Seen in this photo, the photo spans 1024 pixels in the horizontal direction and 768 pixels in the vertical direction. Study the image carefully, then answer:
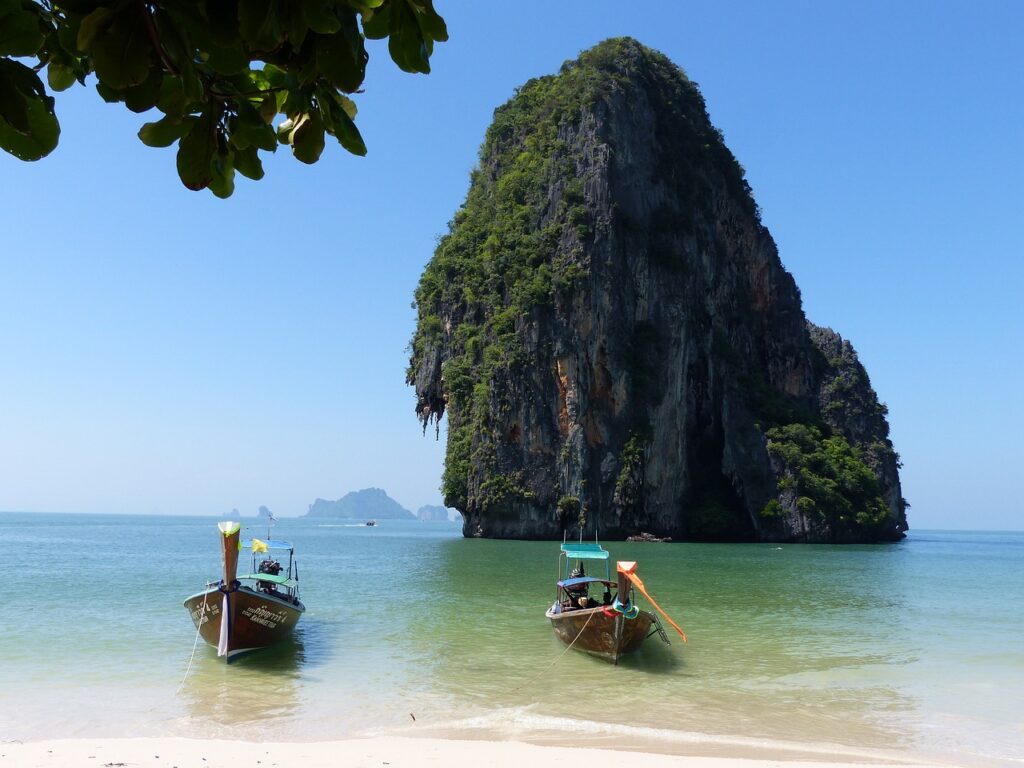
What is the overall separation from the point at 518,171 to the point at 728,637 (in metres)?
42.8

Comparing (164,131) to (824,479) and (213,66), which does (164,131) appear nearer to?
(213,66)

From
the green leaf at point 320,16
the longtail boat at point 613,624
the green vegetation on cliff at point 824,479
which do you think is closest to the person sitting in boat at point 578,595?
the longtail boat at point 613,624

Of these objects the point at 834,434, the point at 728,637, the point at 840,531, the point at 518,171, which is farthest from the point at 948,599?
the point at 518,171

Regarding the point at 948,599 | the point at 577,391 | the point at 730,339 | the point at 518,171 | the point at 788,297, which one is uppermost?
the point at 518,171

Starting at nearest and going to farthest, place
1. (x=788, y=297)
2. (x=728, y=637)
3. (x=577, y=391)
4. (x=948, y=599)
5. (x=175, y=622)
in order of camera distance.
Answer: (x=728, y=637)
(x=175, y=622)
(x=948, y=599)
(x=577, y=391)
(x=788, y=297)

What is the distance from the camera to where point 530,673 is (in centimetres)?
1159

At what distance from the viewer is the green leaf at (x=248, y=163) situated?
1658 mm

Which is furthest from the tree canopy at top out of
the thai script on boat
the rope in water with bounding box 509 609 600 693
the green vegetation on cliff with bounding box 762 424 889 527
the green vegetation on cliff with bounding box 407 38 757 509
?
the green vegetation on cliff with bounding box 762 424 889 527

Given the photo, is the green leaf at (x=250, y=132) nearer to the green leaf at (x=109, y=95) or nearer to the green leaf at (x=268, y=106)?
the green leaf at (x=268, y=106)

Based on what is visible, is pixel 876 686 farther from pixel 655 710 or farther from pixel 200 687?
pixel 200 687

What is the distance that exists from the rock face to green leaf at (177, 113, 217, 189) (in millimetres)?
44390

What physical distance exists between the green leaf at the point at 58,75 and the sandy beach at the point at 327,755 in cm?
697

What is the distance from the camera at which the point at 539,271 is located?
4775 cm

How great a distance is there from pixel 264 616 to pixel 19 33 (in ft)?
40.9
